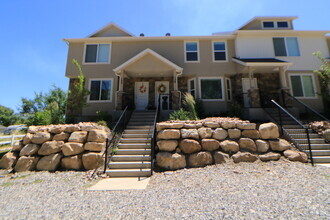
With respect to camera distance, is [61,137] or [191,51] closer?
[61,137]

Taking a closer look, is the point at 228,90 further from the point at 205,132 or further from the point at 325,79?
the point at 205,132

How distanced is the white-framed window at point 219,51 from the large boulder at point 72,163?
33.5 ft

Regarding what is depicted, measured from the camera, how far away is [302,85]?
10.5 metres

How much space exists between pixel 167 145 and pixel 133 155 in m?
1.26

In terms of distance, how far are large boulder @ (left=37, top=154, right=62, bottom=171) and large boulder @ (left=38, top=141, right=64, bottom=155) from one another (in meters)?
0.15

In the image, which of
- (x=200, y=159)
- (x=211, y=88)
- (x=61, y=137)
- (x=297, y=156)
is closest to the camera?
(x=297, y=156)

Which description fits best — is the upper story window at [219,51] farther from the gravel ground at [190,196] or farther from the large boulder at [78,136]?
the large boulder at [78,136]

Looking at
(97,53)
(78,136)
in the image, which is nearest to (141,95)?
(97,53)

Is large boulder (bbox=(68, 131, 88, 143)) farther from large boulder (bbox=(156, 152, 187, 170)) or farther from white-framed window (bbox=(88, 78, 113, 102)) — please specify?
white-framed window (bbox=(88, 78, 113, 102))

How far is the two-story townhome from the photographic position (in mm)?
10312

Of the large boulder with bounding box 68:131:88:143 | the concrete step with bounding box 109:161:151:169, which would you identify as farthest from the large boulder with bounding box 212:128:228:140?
the large boulder with bounding box 68:131:88:143

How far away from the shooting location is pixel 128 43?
11.1 metres

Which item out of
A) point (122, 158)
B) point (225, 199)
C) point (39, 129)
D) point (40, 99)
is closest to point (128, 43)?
point (39, 129)

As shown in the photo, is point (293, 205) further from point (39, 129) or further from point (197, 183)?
point (39, 129)
